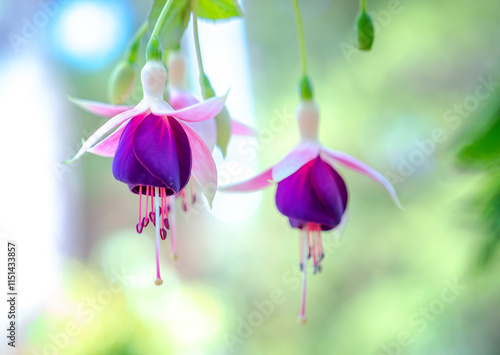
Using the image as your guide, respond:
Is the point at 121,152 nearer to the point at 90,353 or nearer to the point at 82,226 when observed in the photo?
the point at 90,353

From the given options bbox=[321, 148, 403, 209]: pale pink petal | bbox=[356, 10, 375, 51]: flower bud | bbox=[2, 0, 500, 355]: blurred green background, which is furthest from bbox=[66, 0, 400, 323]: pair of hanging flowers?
bbox=[2, 0, 500, 355]: blurred green background

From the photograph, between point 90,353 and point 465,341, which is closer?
point 90,353

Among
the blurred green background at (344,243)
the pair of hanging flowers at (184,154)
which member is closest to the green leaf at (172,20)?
the pair of hanging flowers at (184,154)

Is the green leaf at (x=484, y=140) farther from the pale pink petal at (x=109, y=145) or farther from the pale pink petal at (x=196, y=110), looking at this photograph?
the pale pink petal at (x=109, y=145)

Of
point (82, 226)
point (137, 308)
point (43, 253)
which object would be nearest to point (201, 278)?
point (82, 226)

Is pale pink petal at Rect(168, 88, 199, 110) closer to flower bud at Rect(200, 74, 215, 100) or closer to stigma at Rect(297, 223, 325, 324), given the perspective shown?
flower bud at Rect(200, 74, 215, 100)

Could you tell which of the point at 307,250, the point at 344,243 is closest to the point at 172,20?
the point at 307,250
